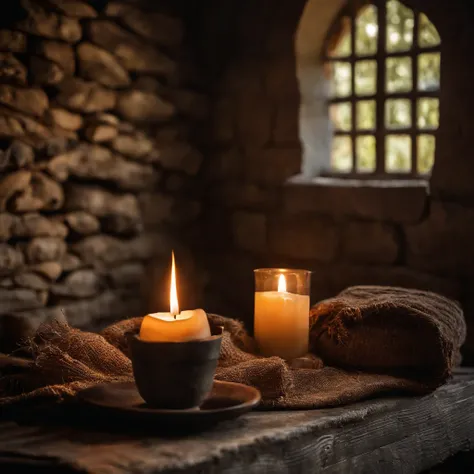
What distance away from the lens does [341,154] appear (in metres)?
3.60

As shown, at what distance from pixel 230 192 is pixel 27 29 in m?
1.19

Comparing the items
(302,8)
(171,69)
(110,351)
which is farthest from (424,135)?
(110,351)

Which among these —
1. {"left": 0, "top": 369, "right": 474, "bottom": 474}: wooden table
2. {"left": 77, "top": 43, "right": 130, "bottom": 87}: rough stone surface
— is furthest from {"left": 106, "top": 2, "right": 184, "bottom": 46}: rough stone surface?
{"left": 0, "top": 369, "right": 474, "bottom": 474}: wooden table

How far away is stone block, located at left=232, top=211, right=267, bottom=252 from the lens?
12.2ft

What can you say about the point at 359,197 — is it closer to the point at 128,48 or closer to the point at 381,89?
the point at 381,89

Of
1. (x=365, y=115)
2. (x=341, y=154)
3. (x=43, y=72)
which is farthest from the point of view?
(x=341, y=154)

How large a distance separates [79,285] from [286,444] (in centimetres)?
199

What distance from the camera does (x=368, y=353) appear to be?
1.97 meters

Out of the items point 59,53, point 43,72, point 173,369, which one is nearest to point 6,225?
point 43,72

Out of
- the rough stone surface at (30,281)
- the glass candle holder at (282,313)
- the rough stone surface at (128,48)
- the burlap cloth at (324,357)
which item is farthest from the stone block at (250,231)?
the glass candle holder at (282,313)

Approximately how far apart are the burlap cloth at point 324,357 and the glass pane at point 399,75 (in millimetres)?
1399

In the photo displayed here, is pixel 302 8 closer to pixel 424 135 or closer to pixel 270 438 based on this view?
pixel 424 135

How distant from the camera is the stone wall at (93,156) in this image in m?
3.14

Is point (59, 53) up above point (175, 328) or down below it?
above
